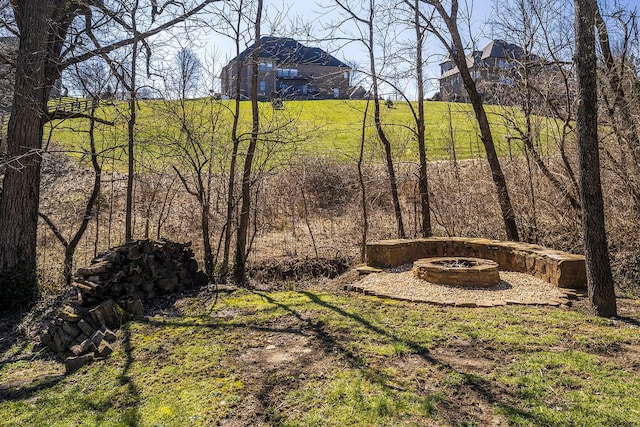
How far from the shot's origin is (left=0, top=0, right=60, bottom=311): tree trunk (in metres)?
6.18

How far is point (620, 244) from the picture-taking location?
6.35 meters

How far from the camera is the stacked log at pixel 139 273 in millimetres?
5102

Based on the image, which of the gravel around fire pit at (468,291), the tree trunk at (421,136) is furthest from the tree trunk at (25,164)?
the tree trunk at (421,136)

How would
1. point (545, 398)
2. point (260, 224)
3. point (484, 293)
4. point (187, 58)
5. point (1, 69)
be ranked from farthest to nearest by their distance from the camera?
1. point (260, 224)
2. point (1, 69)
3. point (187, 58)
4. point (484, 293)
5. point (545, 398)

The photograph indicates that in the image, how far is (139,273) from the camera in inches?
217

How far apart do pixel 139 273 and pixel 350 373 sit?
11.4ft

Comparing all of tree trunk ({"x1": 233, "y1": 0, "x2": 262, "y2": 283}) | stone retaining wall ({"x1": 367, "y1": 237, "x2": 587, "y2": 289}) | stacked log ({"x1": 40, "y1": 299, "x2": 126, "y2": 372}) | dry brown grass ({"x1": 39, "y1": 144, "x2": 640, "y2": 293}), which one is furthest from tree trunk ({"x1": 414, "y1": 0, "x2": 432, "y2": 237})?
stacked log ({"x1": 40, "y1": 299, "x2": 126, "y2": 372})

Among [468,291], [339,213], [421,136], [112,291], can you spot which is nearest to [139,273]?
[112,291]

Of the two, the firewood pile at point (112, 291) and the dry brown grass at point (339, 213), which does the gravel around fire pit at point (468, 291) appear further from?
the firewood pile at point (112, 291)

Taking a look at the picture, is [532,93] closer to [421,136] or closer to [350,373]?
[421,136]

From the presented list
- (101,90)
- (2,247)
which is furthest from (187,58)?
(2,247)

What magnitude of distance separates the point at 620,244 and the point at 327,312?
15.2 ft

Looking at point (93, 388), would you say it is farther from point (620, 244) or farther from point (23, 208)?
point (620, 244)

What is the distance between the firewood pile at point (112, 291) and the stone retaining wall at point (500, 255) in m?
2.86
